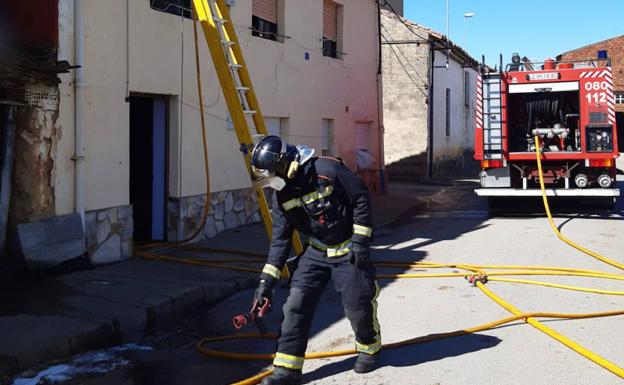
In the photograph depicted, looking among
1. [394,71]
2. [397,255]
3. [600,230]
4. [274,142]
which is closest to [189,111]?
[397,255]

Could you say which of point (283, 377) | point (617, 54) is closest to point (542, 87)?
point (283, 377)

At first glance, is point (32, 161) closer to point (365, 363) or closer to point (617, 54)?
point (365, 363)

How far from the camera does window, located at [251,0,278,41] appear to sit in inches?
465

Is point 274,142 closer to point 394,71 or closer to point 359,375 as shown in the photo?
point 359,375

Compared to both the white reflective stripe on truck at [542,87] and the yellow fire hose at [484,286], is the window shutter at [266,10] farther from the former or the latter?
the white reflective stripe on truck at [542,87]

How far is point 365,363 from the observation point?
4.84m

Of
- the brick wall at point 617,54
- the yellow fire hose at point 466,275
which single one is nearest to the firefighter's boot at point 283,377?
the yellow fire hose at point 466,275

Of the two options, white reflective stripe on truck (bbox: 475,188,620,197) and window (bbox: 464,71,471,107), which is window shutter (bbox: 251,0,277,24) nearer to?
white reflective stripe on truck (bbox: 475,188,620,197)

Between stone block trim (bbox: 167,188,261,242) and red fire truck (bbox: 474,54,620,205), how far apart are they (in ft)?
15.8

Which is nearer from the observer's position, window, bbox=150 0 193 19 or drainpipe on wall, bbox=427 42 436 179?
window, bbox=150 0 193 19

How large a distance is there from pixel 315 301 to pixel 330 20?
11455 millimetres

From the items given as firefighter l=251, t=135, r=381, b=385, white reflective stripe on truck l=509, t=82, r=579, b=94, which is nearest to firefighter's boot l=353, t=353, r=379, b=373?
firefighter l=251, t=135, r=381, b=385

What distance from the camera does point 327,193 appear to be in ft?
15.4

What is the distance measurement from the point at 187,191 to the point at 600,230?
280 inches
